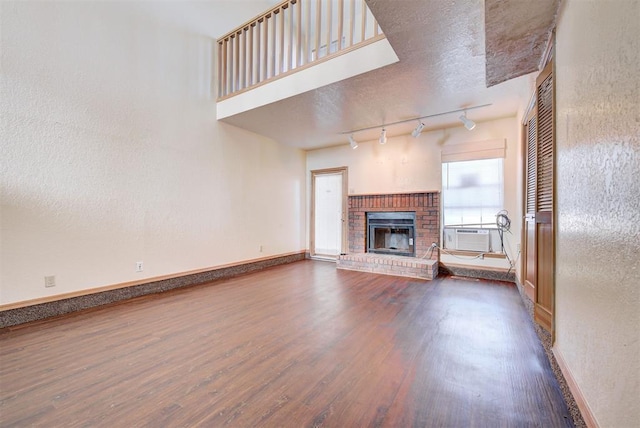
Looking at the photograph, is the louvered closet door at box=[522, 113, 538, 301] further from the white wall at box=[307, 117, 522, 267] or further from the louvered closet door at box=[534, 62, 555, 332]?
the white wall at box=[307, 117, 522, 267]

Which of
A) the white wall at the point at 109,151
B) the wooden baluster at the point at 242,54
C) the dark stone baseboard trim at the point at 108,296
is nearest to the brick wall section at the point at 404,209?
the dark stone baseboard trim at the point at 108,296

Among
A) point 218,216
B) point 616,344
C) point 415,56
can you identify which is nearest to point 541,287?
point 616,344

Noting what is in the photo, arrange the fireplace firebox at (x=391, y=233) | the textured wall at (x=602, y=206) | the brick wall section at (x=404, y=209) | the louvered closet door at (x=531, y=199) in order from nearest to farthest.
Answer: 1. the textured wall at (x=602, y=206)
2. the louvered closet door at (x=531, y=199)
3. the brick wall section at (x=404, y=209)
4. the fireplace firebox at (x=391, y=233)

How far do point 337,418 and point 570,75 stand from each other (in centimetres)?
215

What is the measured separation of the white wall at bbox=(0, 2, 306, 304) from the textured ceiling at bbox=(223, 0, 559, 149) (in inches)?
37.0

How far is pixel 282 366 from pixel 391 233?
387 cm

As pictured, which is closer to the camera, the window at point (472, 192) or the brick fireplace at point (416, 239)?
the window at point (472, 192)

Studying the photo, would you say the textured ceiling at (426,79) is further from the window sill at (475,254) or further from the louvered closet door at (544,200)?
the window sill at (475,254)

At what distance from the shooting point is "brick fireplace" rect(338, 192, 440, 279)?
169 inches

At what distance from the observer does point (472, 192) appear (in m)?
4.33

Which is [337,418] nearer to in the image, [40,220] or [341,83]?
[341,83]

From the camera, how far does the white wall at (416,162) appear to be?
4012 millimetres

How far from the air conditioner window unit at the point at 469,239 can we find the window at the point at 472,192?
0.13m

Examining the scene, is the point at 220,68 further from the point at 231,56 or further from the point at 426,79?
the point at 426,79
